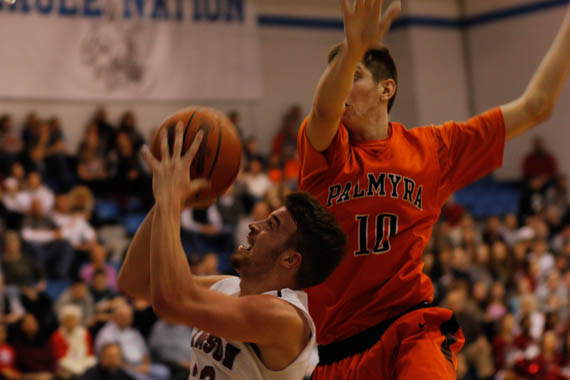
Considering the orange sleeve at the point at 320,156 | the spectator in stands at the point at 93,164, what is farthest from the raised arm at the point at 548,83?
the spectator in stands at the point at 93,164

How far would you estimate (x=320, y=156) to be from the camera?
3604 mm

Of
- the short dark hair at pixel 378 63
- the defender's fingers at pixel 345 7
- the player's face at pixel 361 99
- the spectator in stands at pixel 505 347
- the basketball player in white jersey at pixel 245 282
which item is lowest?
the spectator in stands at pixel 505 347

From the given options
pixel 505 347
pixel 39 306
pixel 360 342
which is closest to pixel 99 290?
pixel 39 306

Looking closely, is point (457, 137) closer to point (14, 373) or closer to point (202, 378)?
point (202, 378)

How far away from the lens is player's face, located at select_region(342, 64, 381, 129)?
3.81 meters

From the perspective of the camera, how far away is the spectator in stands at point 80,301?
32.3ft

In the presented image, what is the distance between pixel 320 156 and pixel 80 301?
7.05 metres

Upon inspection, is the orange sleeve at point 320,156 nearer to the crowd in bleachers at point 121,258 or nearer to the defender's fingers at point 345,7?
the defender's fingers at point 345,7

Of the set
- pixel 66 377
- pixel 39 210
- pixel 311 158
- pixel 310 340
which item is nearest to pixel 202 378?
pixel 310 340

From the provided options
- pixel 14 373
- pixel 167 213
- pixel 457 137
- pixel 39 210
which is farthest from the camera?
pixel 39 210

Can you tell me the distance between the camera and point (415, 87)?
58.7 feet

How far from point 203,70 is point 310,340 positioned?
521 inches

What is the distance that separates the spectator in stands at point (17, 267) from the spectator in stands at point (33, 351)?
48.8 inches

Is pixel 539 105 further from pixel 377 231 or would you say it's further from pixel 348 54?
pixel 348 54
